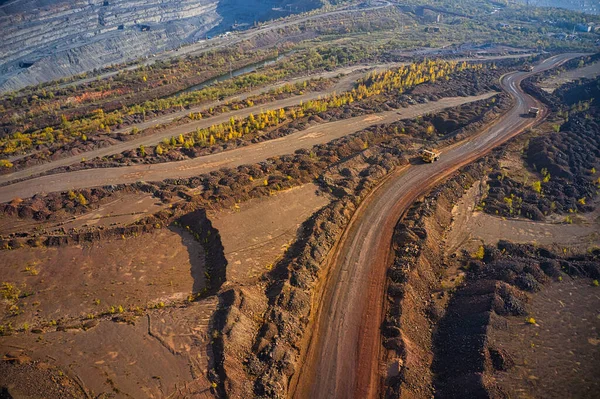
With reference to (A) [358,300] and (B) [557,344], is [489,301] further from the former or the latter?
(A) [358,300]

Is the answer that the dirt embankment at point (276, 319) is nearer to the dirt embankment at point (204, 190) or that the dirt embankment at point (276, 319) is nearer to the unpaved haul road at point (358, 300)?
the unpaved haul road at point (358, 300)

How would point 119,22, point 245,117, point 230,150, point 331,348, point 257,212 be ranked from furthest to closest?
point 119,22
point 245,117
point 230,150
point 257,212
point 331,348

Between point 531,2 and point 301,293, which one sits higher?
point 531,2

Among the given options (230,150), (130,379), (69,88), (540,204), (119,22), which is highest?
(119,22)

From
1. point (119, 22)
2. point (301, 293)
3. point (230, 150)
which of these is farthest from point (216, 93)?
point (119, 22)

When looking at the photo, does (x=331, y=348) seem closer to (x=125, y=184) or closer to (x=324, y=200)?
(x=324, y=200)

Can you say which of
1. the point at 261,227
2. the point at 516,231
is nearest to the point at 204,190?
the point at 261,227
